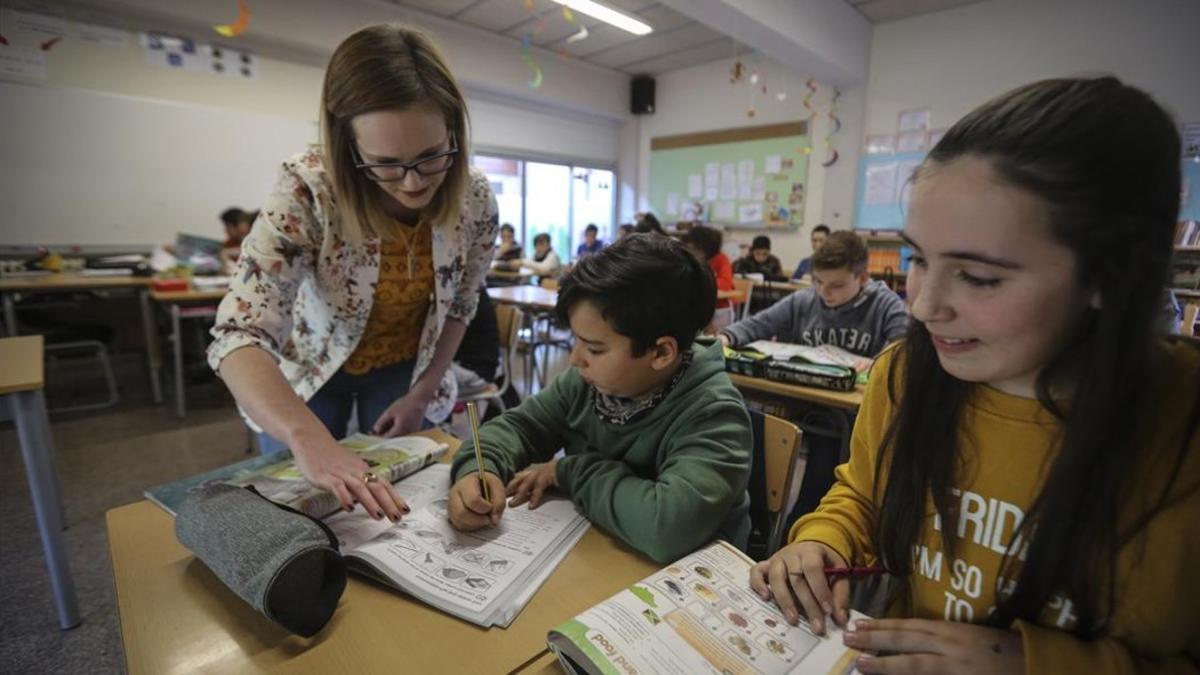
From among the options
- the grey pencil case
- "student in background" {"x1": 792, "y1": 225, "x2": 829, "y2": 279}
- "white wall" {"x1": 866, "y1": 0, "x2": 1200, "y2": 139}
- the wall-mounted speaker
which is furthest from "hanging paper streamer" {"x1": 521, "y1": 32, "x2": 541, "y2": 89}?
the grey pencil case

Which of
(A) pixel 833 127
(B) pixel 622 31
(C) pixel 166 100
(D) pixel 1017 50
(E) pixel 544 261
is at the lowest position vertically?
(E) pixel 544 261

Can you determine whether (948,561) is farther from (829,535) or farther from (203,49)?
(203,49)

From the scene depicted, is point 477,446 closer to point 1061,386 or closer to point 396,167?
point 396,167

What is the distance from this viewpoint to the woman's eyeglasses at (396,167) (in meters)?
0.91

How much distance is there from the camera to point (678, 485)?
0.75 meters

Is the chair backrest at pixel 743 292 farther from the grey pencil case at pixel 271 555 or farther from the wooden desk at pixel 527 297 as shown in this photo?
the grey pencil case at pixel 271 555

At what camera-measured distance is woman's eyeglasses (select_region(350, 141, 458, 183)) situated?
0.91 m

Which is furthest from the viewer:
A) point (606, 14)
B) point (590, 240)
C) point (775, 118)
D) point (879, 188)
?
point (590, 240)

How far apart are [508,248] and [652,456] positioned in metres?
6.19

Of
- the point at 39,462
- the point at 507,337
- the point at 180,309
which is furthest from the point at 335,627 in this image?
the point at 180,309

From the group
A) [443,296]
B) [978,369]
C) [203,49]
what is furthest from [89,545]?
[203,49]

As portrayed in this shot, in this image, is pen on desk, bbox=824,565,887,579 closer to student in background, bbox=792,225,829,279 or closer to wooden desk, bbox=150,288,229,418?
wooden desk, bbox=150,288,229,418

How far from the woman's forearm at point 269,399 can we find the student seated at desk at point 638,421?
0.75ft

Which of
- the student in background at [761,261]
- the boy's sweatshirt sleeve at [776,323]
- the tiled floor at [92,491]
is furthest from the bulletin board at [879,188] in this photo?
the tiled floor at [92,491]
